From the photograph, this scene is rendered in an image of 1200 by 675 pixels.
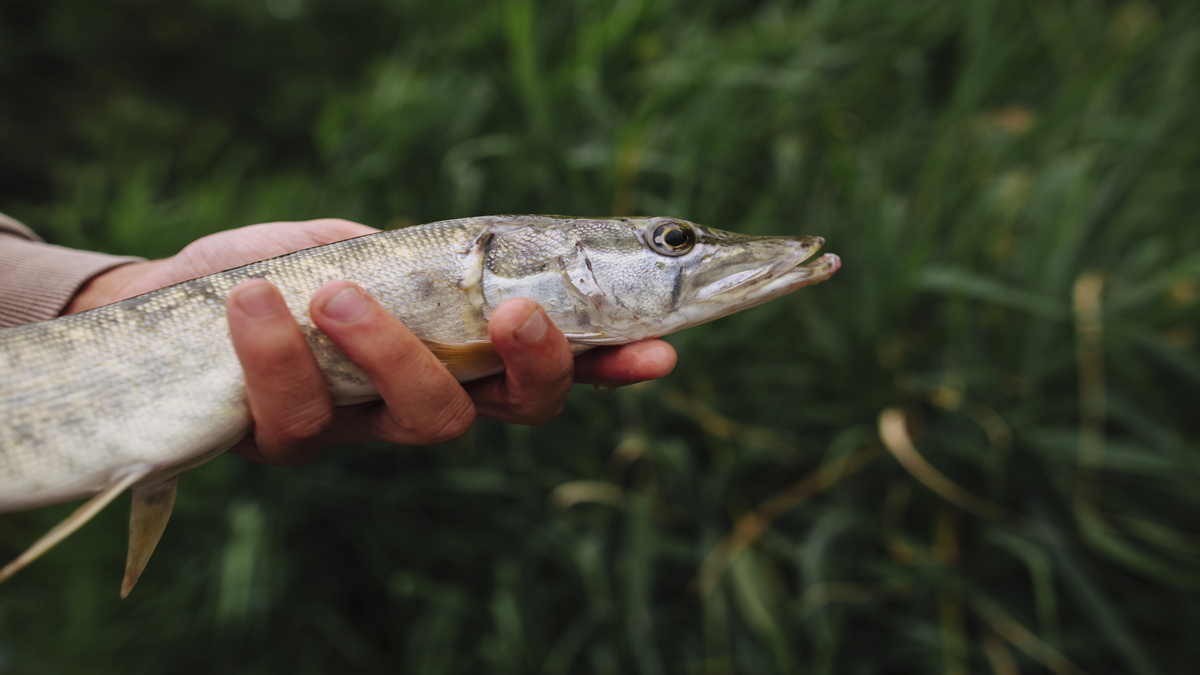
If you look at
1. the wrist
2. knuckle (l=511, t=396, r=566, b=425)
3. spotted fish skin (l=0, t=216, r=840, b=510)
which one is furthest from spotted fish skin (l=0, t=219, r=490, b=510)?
the wrist

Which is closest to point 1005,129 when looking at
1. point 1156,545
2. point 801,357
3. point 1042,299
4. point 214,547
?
point 1042,299

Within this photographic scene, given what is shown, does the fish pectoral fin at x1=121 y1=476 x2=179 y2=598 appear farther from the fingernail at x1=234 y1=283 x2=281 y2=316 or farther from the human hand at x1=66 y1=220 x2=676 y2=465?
the fingernail at x1=234 y1=283 x2=281 y2=316

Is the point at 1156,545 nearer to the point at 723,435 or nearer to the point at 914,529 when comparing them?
the point at 914,529

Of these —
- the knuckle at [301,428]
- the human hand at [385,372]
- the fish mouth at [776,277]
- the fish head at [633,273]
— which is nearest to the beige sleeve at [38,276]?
the human hand at [385,372]

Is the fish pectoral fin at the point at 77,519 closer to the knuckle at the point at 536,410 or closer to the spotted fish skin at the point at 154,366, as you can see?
the spotted fish skin at the point at 154,366

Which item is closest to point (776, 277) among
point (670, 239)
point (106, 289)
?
point (670, 239)

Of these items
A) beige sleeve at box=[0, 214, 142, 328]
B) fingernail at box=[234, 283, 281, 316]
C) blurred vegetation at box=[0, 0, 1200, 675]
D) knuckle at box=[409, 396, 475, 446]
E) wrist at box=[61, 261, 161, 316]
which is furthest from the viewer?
blurred vegetation at box=[0, 0, 1200, 675]
